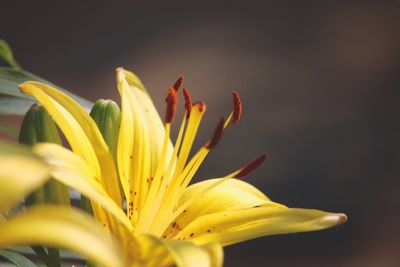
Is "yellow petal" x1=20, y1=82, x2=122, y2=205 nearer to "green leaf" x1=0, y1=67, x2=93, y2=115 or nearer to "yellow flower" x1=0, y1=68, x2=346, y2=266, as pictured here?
"yellow flower" x1=0, y1=68, x2=346, y2=266

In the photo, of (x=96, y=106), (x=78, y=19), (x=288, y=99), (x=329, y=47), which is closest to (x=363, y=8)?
(x=329, y=47)

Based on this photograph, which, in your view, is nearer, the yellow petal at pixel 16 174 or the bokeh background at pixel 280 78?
the yellow petal at pixel 16 174

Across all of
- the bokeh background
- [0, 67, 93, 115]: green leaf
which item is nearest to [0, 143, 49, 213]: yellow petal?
[0, 67, 93, 115]: green leaf

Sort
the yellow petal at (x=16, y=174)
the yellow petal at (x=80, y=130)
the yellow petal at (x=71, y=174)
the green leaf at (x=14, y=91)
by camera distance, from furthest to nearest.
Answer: the green leaf at (x=14, y=91), the yellow petal at (x=80, y=130), the yellow petal at (x=71, y=174), the yellow petal at (x=16, y=174)

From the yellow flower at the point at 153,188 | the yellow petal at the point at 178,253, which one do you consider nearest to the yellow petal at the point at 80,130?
the yellow flower at the point at 153,188

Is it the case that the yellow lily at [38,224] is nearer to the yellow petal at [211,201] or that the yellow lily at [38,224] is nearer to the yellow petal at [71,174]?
the yellow petal at [71,174]

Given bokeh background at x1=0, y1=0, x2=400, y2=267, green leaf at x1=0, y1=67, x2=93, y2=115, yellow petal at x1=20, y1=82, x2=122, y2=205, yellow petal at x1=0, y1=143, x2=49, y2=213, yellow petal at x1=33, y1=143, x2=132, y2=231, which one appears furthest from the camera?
bokeh background at x1=0, y1=0, x2=400, y2=267

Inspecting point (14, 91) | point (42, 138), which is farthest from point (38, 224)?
point (14, 91)

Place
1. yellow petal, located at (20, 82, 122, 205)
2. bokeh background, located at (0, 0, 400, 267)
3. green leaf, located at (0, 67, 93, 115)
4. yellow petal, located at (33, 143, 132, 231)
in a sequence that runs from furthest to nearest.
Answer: bokeh background, located at (0, 0, 400, 267) → green leaf, located at (0, 67, 93, 115) → yellow petal, located at (20, 82, 122, 205) → yellow petal, located at (33, 143, 132, 231)
